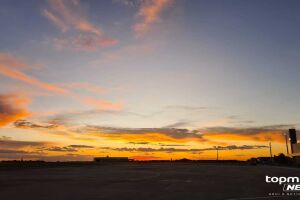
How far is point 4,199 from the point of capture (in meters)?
19.8

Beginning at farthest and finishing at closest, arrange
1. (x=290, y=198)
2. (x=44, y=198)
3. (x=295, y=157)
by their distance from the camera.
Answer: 1. (x=295, y=157)
2. (x=44, y=198)
3. (x=290, y=198)

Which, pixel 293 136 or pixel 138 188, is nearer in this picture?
pixel 138 188

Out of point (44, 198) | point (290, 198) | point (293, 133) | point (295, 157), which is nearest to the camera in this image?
point (290, 198)

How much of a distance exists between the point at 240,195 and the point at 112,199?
7.57 m

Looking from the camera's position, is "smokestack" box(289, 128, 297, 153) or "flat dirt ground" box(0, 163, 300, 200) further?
"smokestack" box(289, 128, 297, 153)

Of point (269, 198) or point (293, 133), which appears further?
point (293, 133)

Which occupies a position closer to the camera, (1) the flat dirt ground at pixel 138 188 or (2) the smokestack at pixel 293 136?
(1) the flat dirt ground at pixel 138 188

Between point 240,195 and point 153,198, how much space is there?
530 centimetres

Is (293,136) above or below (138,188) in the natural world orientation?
above

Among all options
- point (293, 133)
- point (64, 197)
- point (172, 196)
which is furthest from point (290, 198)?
point (293, 133)

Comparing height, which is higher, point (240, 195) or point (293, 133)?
point (293, 133)

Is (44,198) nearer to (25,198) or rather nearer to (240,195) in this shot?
(25,198)

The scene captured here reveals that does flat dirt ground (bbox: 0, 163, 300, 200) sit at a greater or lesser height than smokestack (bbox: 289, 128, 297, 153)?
lesser

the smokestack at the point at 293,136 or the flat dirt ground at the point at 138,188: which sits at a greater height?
the smokestack at the point at 293,136
